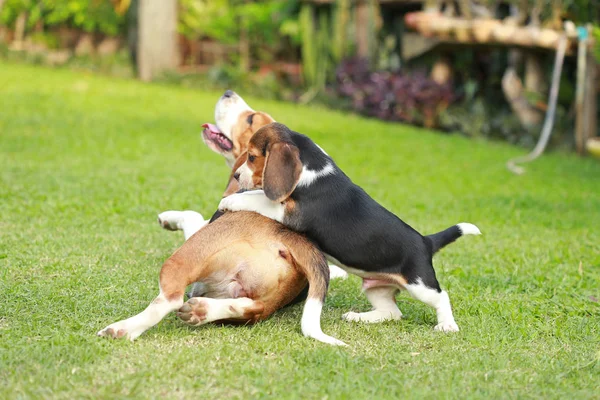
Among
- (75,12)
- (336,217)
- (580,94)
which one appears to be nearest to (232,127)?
(336,217)

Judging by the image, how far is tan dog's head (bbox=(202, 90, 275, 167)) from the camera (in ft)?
17.5

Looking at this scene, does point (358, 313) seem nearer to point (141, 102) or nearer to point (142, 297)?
point (142, 297)

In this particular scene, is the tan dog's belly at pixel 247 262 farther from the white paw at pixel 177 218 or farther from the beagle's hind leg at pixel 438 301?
the white paw at pixel 177 218

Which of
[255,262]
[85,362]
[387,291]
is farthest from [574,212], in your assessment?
[85,362]

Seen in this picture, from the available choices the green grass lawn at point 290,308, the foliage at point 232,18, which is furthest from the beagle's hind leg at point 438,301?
the foliage at point 232,18

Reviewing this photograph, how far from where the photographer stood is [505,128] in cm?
1391

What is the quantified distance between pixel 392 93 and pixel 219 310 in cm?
1179

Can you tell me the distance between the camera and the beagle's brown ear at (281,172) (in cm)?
410

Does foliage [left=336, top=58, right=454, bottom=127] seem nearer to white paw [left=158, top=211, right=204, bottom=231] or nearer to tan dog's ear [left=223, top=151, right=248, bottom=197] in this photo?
white paw [left=158, top=211, right=204, bottom=231]

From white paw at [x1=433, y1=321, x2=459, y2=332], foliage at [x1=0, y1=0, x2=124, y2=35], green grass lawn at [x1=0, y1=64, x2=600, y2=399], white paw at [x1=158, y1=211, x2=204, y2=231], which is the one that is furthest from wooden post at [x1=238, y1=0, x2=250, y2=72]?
white paw at [x1=433, y1=321, x2=459, y2=332]

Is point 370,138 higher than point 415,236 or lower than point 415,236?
lower

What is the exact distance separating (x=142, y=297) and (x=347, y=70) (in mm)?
12102

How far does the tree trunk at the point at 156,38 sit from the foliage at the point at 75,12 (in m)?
2.29

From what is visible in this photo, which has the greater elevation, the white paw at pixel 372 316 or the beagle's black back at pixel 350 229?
the beagle's black back at pixel 350 229
